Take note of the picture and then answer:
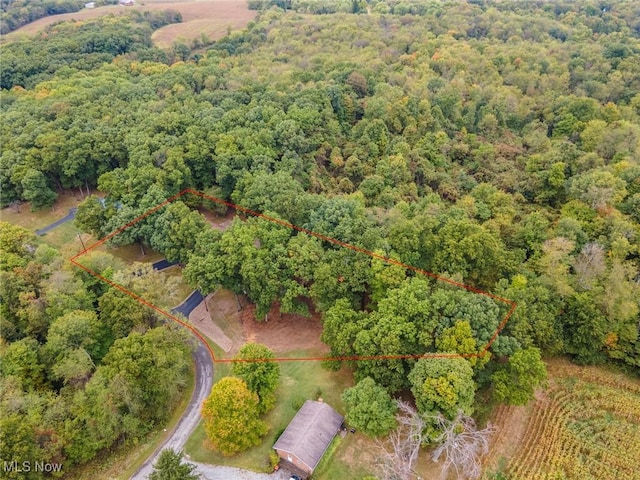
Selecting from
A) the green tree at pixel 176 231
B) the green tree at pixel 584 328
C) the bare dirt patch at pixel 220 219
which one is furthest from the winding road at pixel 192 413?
the green tree at pixel 584 328

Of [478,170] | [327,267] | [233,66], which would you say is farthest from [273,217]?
[233,66]

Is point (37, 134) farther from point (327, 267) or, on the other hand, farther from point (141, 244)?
point (327, 267)

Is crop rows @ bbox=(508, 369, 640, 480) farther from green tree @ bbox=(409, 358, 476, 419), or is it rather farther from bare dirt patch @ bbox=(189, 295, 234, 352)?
bare dirt patch @ bbox=(189, 295, 234, 352)

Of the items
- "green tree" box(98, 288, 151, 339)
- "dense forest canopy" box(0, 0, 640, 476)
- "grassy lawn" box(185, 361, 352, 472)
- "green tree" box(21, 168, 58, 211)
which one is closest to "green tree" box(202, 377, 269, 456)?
"grassy lawn" box(185, 361, 352, 472)

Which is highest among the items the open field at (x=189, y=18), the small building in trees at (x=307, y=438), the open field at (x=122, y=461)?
the open field at (x=189, y=18)

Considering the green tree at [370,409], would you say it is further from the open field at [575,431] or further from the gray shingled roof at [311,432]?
the open field at [575,431]

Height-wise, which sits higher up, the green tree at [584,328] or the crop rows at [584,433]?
the green tree at [584,328]
